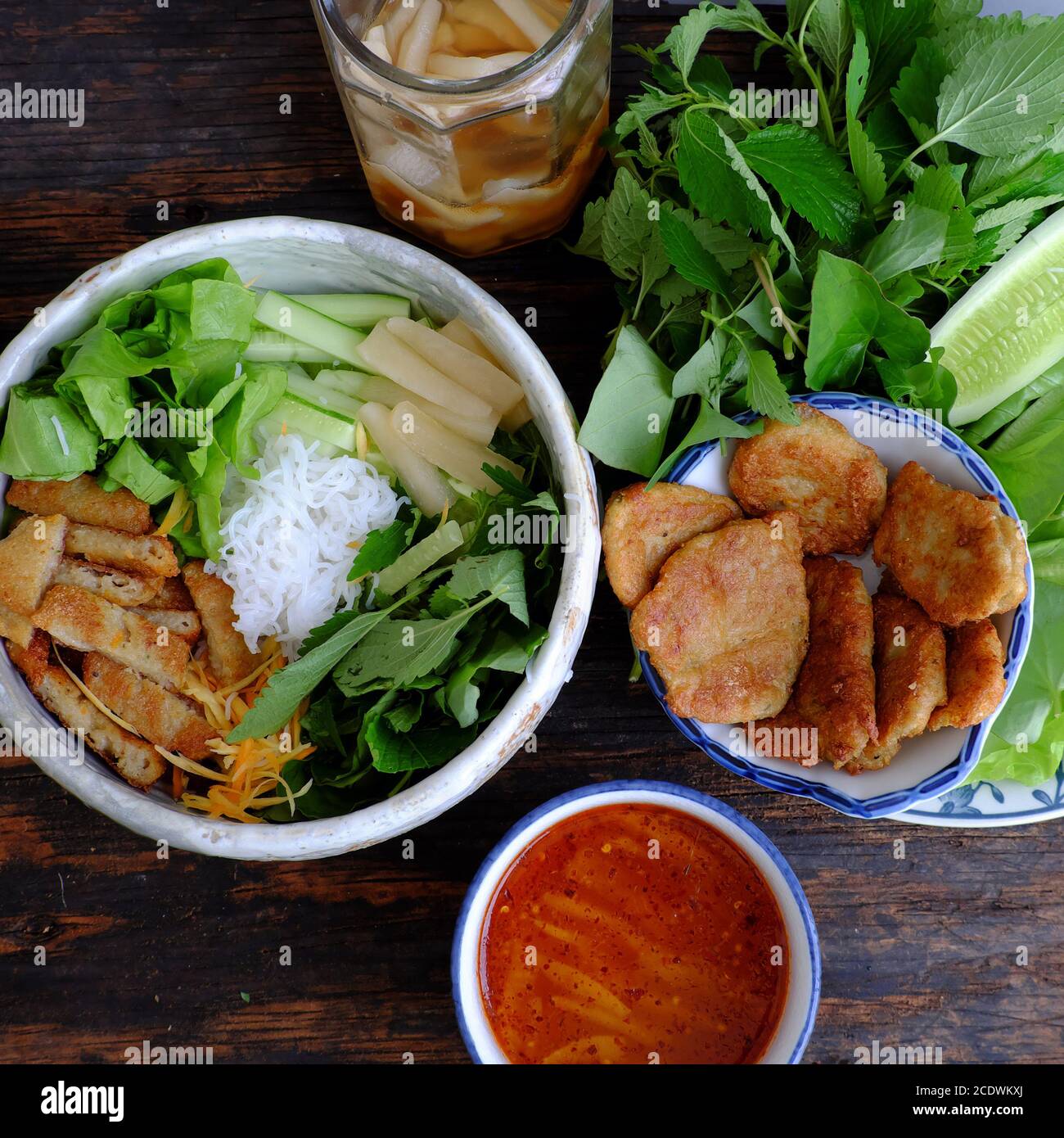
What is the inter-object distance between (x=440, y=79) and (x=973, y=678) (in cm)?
130

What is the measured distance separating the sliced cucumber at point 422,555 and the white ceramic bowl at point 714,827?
47 centimetres

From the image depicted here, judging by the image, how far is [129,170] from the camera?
6.69 ft

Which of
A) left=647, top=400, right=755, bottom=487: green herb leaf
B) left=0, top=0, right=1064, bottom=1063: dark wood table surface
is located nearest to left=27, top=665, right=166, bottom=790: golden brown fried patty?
left=0, top=0, right=1064, bottom=1063: dark wood table surface

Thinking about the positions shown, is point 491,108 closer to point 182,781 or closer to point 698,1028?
point 182,781

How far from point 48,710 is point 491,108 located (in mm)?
1257

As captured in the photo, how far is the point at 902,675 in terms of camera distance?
1.65m

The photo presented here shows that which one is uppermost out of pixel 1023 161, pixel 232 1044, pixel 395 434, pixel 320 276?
pixel 1023 161

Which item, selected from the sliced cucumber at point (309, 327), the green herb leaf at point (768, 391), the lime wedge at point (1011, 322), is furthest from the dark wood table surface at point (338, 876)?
the lime wedge at point (1011, 322)

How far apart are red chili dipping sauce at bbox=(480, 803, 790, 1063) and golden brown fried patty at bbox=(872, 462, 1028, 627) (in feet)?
1.89

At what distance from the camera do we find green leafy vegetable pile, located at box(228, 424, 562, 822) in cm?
158

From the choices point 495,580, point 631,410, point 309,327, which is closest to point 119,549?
point 309,327

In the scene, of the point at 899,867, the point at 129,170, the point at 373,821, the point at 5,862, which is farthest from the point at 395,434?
the point at 899,867

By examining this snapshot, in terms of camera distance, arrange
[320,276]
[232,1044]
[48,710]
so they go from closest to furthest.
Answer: [48,710] → [320,276] → [232,1044]

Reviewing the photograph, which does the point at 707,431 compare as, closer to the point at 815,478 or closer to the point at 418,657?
the point at 815,478
